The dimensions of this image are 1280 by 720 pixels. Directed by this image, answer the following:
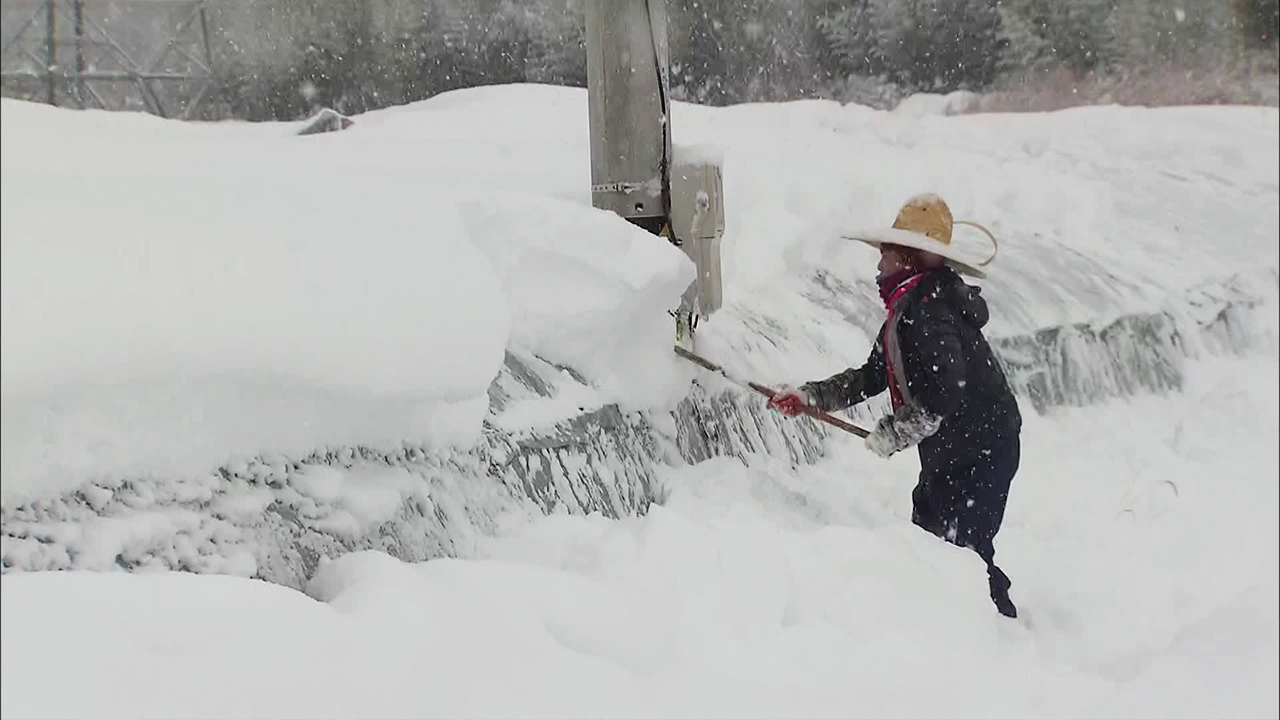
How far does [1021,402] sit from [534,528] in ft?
15.1

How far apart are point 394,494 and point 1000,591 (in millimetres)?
2196

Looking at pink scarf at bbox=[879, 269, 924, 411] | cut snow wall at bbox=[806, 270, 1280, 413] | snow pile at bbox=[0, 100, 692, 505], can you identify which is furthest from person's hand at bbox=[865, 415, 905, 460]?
cut snow wall at bbox=[806, 270, 1280, 413]

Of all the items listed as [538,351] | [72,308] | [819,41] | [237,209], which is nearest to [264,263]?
[237,209]

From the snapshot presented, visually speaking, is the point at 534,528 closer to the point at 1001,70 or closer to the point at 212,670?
the point at 212,670

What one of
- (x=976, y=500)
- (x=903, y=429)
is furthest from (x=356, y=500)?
(x=976, y=500)

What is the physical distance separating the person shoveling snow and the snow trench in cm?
59

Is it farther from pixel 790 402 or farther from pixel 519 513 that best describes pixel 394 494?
pixel 790 402

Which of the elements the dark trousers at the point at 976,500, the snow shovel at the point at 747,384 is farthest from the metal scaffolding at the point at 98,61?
the dark trousers at the point at 976,500

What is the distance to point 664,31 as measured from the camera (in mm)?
4695

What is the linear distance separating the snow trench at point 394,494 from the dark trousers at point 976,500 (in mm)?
923

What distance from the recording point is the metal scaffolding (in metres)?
2.28

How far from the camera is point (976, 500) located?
400 centimetres

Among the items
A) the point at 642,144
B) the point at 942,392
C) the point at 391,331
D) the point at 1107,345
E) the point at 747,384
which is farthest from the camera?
the point at 1107,345

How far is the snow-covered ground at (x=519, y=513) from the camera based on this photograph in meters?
1.77
